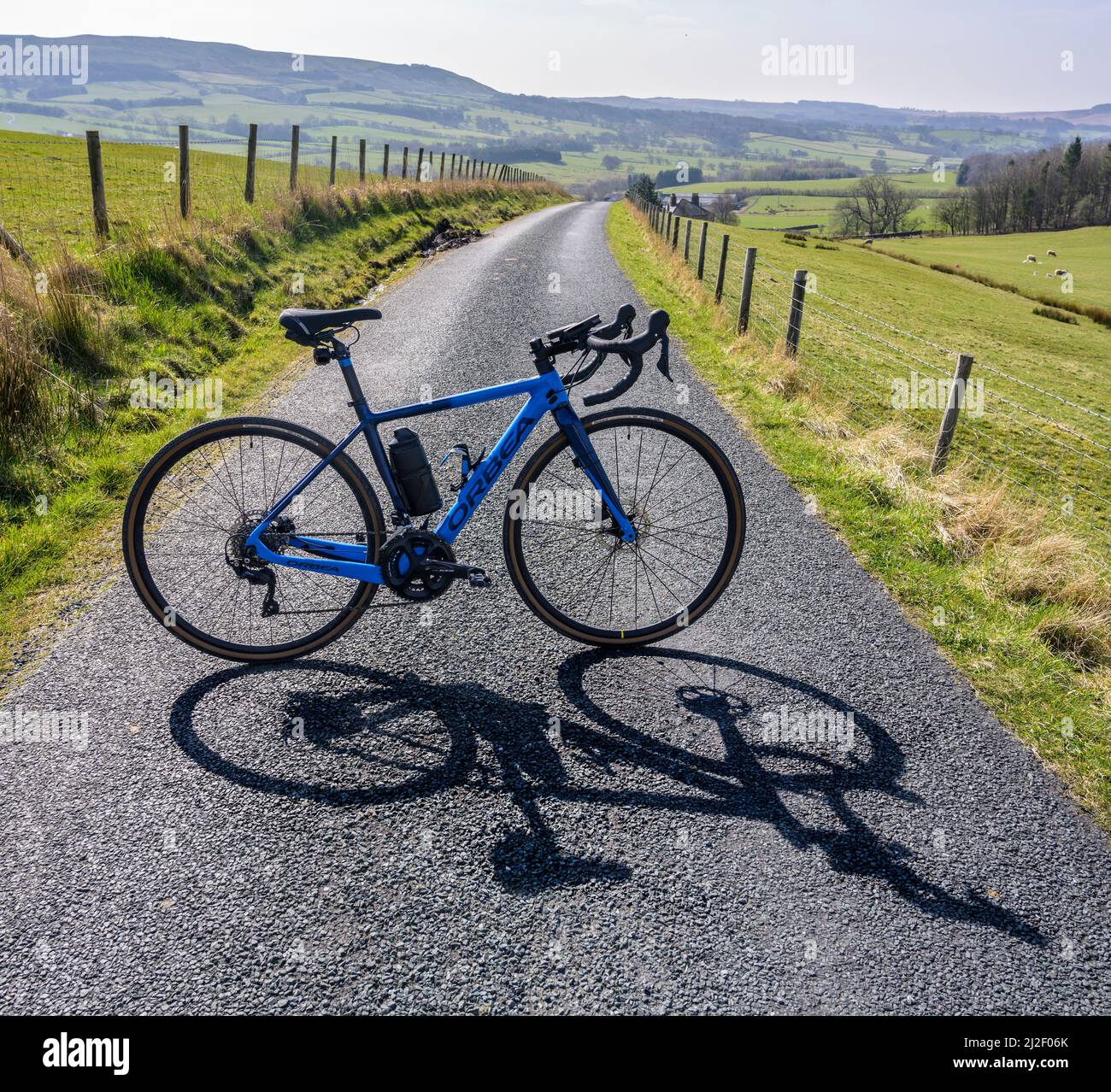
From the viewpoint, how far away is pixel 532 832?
10.3 feet

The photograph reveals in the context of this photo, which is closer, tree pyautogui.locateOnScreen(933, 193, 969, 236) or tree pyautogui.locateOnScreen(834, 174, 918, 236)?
tree pyautogui.locateOnScreen(834, 174, 918, 236)

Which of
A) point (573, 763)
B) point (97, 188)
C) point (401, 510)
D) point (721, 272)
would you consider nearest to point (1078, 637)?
point (573, 763)

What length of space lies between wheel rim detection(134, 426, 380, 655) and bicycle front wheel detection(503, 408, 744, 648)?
92cm

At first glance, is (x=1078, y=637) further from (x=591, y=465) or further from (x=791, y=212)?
(x=791, y=212)

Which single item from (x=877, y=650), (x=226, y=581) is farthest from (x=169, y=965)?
(x=877, y=650)

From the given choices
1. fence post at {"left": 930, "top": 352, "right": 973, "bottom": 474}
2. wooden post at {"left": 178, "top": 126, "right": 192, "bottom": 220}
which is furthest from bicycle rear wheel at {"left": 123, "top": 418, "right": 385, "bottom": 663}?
wooden post at {"left": 178, "top": 126, "right": 192, "bottom": 220}

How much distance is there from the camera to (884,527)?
627 cm

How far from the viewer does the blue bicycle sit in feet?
12.7

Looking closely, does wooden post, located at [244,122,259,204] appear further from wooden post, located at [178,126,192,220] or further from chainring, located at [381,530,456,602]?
chainring, located at [381,530,456,602]

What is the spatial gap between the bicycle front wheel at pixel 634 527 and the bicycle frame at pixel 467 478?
3.4 inches

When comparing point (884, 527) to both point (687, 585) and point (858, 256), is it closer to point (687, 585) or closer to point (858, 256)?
point (687, 585)
